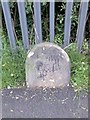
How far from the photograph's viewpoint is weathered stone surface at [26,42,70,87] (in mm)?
3148

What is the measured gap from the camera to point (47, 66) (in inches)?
126

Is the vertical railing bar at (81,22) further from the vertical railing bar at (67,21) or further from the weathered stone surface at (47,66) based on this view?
the weathered stone surface at (47,66)

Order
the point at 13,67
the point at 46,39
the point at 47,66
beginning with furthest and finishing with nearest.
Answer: the point at 46,39
the point at 13,67
the point at 47,66

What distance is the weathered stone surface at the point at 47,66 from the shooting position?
315 centimetres

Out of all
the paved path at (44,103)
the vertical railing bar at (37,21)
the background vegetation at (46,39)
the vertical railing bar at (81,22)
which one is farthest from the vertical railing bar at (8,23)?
the vertical railing bar at (81,22)

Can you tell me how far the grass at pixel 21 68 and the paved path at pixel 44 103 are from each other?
96 mm

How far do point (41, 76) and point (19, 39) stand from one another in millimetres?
612

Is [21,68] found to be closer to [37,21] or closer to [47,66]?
[47,66]

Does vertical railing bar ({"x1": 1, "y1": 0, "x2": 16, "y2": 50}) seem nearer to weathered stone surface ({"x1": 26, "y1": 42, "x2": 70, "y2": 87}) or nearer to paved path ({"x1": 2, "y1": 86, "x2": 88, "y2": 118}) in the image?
weathered stone surface ({"x1": 26, "y1": 42, "x2": 70, "y2": 87})

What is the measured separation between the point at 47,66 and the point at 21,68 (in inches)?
12.2

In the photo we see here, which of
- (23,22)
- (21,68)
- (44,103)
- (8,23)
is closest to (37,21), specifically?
(23,22)

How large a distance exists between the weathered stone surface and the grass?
0.37 feet

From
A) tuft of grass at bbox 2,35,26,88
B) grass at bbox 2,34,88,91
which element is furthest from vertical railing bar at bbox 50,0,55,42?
tuft of grass at bbox 2,35,26,88

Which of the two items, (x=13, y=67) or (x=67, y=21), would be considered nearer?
(x=67, y=21)
